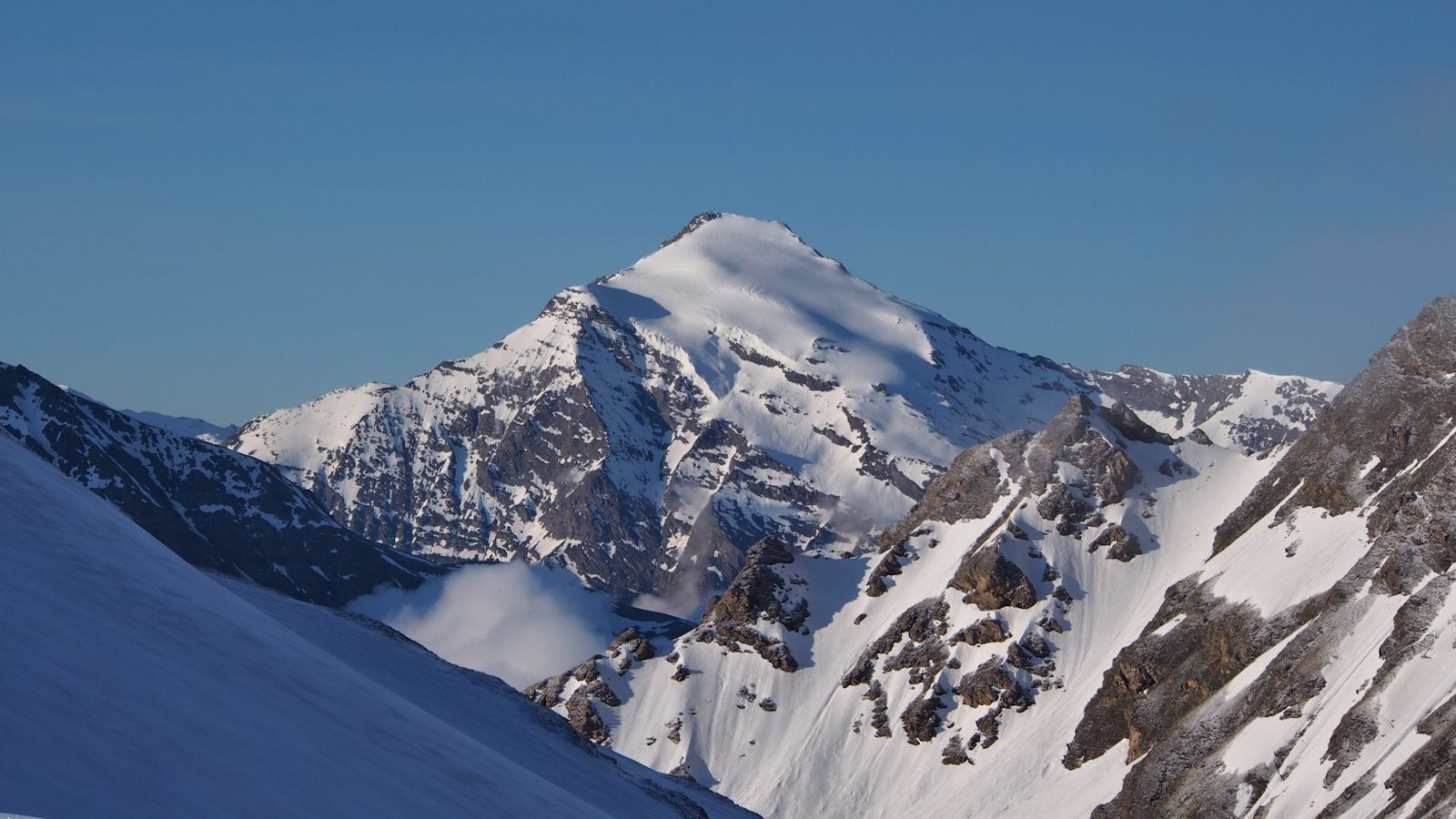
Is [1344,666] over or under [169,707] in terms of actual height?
over

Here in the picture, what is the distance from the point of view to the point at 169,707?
36562 mm

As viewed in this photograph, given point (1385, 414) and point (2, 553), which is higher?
point (1385, 414)

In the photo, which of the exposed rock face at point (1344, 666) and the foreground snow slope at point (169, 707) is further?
the exposed rock face at point (1344, 666)

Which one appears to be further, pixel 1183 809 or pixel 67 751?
pixel 1183 809

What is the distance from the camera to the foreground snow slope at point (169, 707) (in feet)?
104

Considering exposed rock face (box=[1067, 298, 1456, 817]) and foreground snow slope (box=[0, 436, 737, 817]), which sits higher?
exposed rock face (box=[1067, 298, 1456, 817])

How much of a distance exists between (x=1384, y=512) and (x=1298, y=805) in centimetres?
5908

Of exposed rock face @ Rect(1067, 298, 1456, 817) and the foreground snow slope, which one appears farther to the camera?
exposed rock face @ Rect(1067, 298, 1456, 817)

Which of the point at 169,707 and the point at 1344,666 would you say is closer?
the point at 169,707

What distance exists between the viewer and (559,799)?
5178 cm

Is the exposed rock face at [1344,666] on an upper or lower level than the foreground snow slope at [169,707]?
upper

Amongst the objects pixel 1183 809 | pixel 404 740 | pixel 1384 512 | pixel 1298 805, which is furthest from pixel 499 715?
pixel 1384 512

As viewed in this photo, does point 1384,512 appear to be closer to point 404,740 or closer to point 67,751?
point 404,740

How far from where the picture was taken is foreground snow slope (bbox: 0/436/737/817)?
31.8 m
